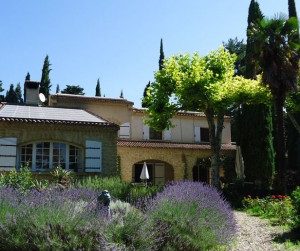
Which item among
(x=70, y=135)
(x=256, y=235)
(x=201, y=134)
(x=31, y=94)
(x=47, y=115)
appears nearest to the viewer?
(x=256, y=235)

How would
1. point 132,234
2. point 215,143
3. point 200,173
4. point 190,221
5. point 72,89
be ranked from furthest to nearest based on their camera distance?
point 72,89
point 200,173
point 215,143
point 190,221
point 132,234

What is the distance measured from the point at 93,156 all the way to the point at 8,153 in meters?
3.77

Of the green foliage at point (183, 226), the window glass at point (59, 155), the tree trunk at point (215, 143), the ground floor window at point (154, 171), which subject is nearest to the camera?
the green foliage at point (183, 226)

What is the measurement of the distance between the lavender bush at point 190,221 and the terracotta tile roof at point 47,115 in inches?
471

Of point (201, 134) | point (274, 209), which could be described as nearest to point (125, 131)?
point (201, 134)

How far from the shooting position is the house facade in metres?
29.1

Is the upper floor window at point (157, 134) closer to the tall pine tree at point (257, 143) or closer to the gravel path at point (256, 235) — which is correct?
the tall pine tree at point (257, 143)

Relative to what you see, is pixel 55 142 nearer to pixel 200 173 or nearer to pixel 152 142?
pixel 152 142

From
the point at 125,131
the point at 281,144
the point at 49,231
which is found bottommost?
the point at 49,231

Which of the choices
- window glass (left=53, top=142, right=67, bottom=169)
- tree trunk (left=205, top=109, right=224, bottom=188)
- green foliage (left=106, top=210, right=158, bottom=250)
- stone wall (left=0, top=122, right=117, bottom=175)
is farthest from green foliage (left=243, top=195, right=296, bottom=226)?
window glass (left=53, top=142, right=67, bottom=169)

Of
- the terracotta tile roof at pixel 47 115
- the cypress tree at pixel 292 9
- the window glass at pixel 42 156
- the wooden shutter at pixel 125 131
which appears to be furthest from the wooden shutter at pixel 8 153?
the cypress tree at pixel 292 9

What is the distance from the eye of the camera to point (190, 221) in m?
8.55

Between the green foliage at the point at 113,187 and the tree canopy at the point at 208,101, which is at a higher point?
the tree canopy at the point at 208,101

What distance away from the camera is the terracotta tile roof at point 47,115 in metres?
20.3
